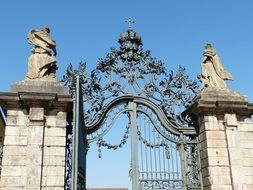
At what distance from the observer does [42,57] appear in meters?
8.52

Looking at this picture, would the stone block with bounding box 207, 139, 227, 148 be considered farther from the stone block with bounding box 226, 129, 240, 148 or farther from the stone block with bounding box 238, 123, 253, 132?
the stone block with bounding box 238, 123, 253, 132

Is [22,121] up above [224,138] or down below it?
above

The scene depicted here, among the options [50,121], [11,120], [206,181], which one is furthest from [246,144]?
[11,120]

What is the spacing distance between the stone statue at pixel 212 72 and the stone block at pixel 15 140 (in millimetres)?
4630

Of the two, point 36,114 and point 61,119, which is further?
point 61,119

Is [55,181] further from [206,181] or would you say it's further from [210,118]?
[210,118]

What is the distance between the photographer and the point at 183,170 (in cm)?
890

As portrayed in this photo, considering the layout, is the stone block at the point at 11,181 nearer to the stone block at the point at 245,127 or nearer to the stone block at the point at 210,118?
the stone block at the point at 210,118

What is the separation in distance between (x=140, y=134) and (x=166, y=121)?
2.52ft

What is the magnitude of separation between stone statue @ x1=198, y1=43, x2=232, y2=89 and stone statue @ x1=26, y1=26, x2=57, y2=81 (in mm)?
3802

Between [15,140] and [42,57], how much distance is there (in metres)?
2.03

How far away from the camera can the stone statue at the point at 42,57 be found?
8.44 meters

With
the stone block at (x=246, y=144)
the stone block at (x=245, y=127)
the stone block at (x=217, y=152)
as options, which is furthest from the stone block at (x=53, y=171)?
the stone block at (x=245, y=127)

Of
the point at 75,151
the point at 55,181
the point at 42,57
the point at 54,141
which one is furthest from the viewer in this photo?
the point at 42,57
